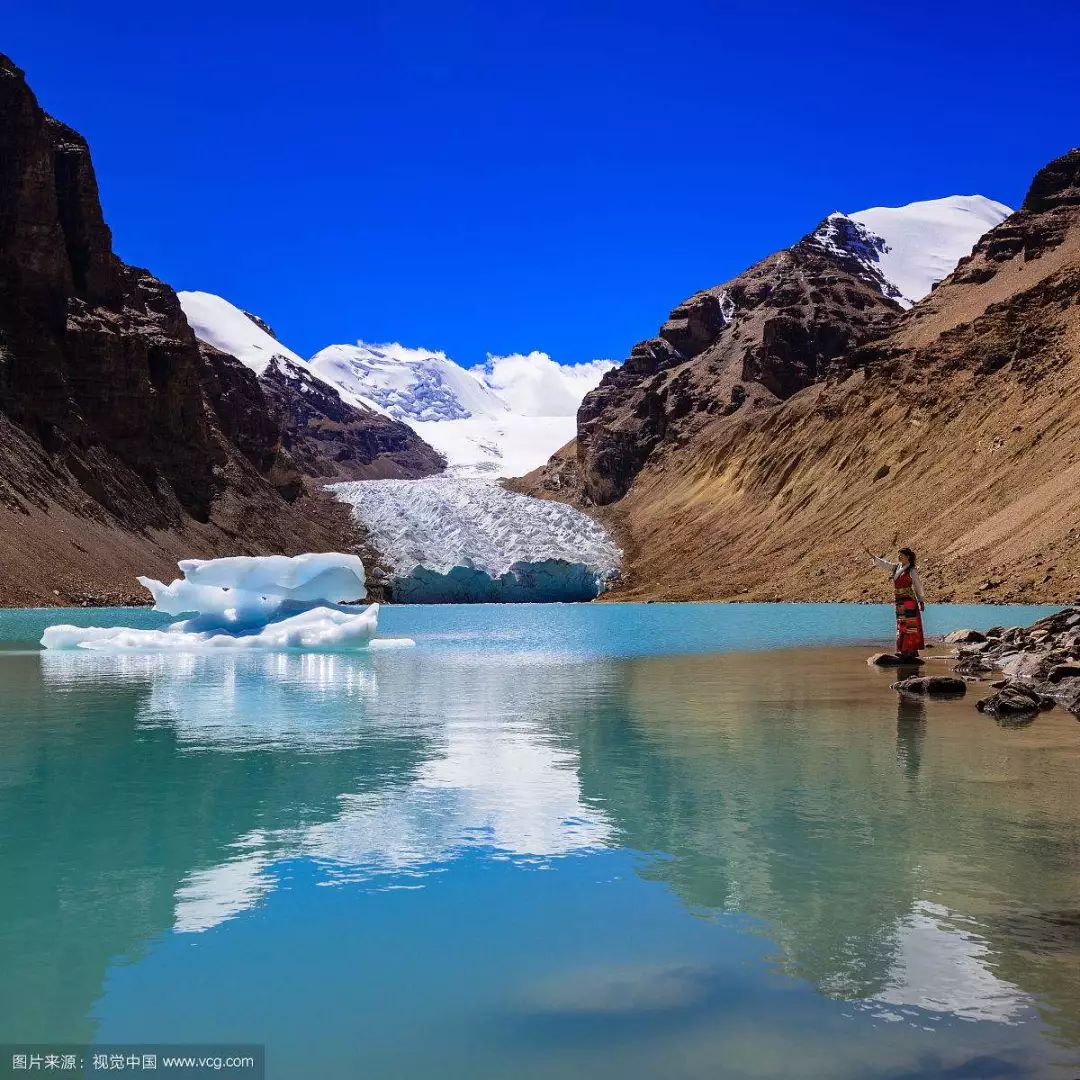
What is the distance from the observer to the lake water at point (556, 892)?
16.6 feet

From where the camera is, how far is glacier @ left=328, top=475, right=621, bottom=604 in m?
87.9

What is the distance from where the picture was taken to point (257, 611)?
111 feet

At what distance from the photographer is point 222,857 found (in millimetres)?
8125

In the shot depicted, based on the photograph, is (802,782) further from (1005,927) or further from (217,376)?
(217,376)

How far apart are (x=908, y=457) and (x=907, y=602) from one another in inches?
2101

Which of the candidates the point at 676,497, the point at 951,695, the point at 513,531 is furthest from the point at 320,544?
the point at 951,695

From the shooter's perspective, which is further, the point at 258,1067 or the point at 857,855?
the point at 857,855

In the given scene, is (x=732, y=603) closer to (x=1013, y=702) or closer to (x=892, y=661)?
(x=892, y=661)

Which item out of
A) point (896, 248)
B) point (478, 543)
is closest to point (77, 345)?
point (478, 543)

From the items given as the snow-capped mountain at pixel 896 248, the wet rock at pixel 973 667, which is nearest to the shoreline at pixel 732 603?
the wet rock at pixel 973 667

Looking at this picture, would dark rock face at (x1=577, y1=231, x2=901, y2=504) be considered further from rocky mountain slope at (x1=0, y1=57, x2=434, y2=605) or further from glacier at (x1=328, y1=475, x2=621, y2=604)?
rocky mountain slope at (x1=0, y1=57, x2=434, y2=605)

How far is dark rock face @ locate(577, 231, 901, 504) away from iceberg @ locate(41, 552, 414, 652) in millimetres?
74617

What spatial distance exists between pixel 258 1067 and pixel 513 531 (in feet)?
302

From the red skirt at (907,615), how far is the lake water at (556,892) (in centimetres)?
659
